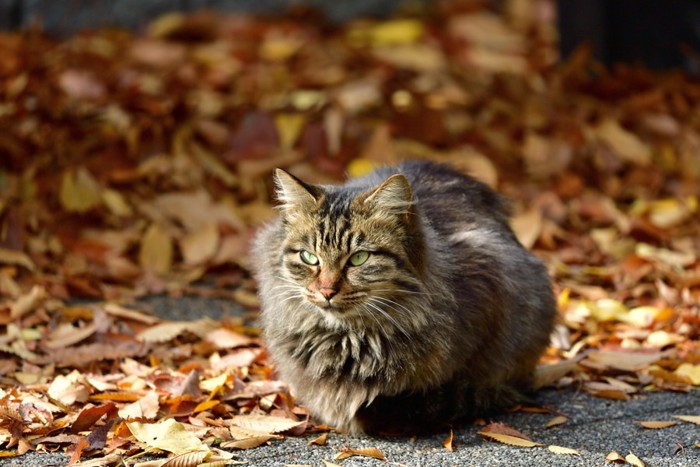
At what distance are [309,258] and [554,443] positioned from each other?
1255 millimetres

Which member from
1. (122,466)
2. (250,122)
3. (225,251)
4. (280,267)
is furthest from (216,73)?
(122,466)

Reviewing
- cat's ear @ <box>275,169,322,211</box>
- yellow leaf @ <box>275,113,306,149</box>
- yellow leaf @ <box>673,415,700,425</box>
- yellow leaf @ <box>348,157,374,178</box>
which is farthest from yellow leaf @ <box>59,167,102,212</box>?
yellow leaf @ <box>673,415,700,425</box>

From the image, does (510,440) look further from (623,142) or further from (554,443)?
(623,142)

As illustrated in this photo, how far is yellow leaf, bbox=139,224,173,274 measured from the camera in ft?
19.5

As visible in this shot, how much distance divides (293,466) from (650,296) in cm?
300

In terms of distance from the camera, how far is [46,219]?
19.8ft

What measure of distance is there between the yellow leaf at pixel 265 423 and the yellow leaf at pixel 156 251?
2100 mm

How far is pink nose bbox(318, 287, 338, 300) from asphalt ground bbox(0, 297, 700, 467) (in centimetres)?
63

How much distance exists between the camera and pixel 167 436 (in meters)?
3.68

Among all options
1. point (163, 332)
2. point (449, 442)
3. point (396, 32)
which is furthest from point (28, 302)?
point (396, 32)

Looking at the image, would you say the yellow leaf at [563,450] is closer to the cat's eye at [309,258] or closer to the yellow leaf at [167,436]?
the cat's eye at [309,258]

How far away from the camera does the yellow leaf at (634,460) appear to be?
360 cm

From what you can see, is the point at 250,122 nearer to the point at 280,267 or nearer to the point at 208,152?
the point at 208,152

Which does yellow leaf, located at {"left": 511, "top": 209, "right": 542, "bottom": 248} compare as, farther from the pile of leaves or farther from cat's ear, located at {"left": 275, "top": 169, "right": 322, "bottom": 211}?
cat's ear, located at {"left": 275, "top": 169, "right": 322, "bottom": 211}
